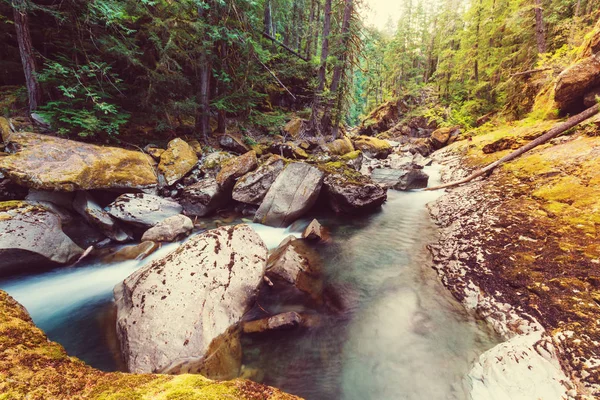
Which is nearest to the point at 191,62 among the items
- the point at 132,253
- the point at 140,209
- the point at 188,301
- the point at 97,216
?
the point at 140,209

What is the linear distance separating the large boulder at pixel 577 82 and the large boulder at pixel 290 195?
842 cm

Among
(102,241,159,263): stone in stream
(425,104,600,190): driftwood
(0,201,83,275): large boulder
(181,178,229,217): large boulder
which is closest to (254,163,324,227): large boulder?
(181,178,229,217): large boulder

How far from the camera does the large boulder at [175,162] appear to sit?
7.68 metres

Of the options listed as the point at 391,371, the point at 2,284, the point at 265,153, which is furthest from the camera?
the point at 265,153

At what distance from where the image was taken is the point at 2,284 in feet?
14.6

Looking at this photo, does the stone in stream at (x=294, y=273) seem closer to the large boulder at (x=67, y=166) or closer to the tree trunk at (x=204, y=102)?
the large boulder at (x=67, y=166)

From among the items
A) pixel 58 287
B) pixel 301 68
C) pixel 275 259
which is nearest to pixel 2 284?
pixel 58 287

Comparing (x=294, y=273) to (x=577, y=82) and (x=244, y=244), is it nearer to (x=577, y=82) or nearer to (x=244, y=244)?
(x=244, y=244)

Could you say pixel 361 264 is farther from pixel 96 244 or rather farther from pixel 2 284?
pixel 2 284

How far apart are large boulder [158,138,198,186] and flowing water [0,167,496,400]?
282 centimetres

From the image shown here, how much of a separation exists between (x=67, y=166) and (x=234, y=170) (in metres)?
4.13

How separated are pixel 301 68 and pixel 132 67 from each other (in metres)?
10.5

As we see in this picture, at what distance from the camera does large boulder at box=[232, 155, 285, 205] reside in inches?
305

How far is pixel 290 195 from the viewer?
7.42 meters
